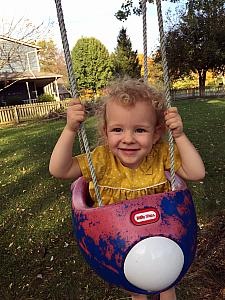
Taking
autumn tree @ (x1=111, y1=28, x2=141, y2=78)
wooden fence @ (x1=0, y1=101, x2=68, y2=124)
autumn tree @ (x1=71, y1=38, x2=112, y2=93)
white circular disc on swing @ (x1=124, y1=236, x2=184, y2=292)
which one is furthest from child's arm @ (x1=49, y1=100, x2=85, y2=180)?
autumn tree @ (x1=71, y1=38, x2=112, y2=93)

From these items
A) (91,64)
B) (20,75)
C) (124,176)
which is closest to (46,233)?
(124,176)

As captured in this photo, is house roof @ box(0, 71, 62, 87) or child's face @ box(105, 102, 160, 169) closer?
child's face @ box(105, 102, 160, 169)

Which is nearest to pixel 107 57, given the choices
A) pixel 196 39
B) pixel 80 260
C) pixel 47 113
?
pixel 196 39

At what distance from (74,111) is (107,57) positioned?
110 ft

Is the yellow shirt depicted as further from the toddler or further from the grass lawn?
the grass lawn

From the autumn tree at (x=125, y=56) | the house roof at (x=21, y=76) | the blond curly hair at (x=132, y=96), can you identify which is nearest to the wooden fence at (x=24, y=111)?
the house roof at (x=21, y=76)

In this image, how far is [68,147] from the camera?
1536 mm

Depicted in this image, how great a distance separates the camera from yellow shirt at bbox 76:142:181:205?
170 cm

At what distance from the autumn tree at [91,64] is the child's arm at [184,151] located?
32.0 m

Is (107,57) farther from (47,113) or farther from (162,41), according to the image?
(162,41)

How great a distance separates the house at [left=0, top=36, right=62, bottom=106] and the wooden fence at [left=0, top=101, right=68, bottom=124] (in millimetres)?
2874

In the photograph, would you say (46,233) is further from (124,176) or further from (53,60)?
(53,60)

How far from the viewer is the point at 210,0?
5.59 metres

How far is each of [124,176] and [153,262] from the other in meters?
0.59
